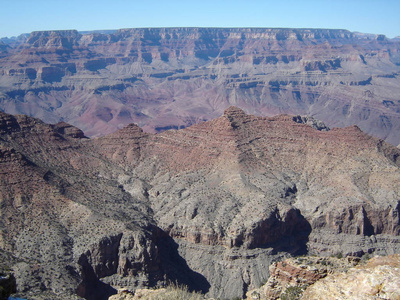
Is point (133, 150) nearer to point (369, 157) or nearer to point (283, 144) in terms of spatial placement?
point (283, 144)

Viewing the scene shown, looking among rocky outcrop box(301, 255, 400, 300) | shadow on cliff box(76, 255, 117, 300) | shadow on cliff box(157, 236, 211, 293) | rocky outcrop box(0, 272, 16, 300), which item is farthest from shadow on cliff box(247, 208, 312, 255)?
rocky outcrop box(0, 272, 16, 300)

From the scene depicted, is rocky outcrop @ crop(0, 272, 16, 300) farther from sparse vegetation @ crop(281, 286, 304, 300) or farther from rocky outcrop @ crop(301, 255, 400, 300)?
rocky outcrop @ crop(301, 255, 400, 300)

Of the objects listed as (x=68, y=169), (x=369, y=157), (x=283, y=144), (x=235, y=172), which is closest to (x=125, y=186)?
(x=68, y=169)

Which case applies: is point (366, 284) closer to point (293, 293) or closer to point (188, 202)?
point (293, 293)

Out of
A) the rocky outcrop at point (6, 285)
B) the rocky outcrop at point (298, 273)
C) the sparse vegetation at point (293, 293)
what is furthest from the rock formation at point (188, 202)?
the sparse vegetation at point (293, 293)

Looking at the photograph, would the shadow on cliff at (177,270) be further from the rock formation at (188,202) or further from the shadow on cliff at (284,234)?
the shadow on cliff at (284,234)

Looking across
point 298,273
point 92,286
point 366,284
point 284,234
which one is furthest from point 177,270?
point 366,284
